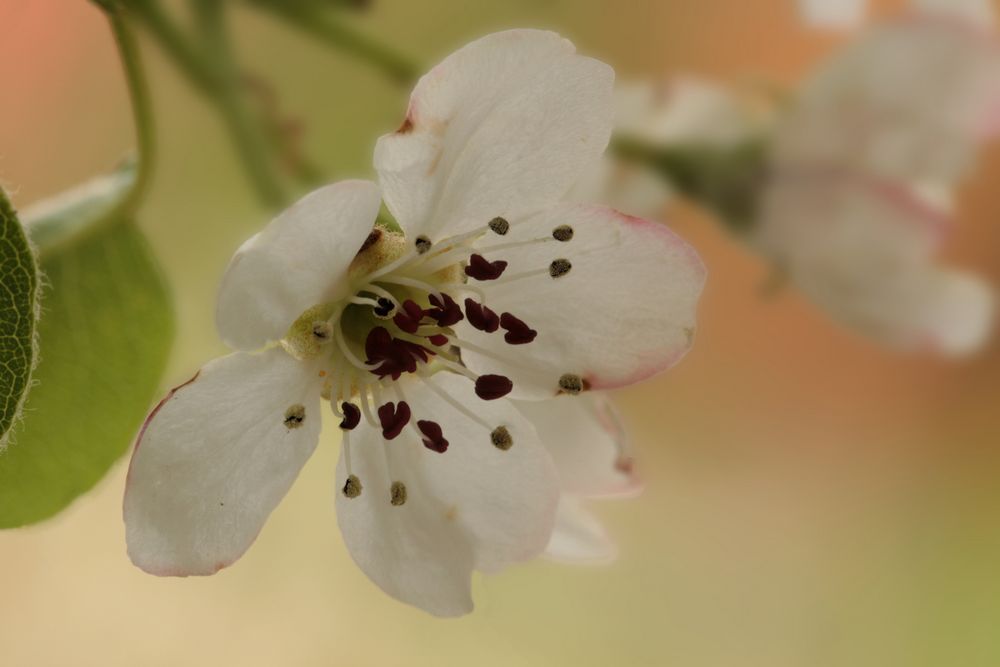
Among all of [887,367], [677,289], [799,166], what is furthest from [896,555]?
[677,289]

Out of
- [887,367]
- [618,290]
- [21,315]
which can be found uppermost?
[887,367]

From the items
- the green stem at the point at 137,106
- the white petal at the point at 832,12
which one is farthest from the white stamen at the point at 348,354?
Answer: the white petal at the point at 832,12

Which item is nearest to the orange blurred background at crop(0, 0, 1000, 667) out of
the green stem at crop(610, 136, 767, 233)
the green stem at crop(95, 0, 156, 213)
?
the green stem at crop(610, 136, 767, 233)

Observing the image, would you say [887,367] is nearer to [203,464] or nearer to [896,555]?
[896,555]

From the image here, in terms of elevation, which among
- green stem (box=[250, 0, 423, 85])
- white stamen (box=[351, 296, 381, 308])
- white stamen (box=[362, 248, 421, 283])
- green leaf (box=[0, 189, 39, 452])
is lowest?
green leaf (box=[0, 189, 39, 452])

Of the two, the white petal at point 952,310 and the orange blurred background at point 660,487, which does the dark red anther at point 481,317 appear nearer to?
the white petal at point 952,310

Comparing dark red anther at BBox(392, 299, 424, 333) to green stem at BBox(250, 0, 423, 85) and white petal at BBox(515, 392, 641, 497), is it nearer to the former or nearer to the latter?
white petal at BBox(515, 392, 641, 497)
